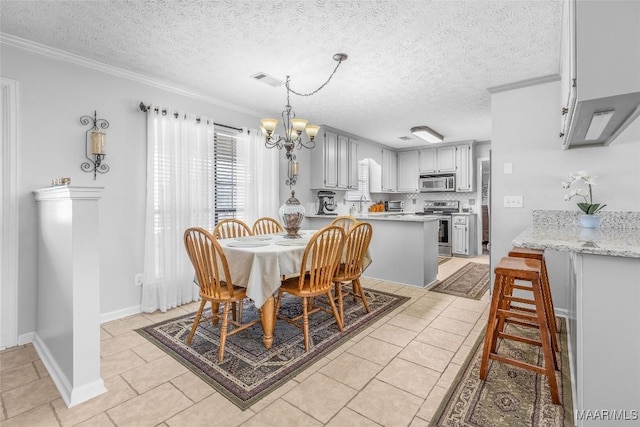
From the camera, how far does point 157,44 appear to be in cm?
244

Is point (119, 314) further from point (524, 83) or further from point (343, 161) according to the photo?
point (524, 83)

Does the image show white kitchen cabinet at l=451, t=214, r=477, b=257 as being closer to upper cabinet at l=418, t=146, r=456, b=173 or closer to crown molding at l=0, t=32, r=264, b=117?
upper cabinet at l=418, t=146, r=456, b=173

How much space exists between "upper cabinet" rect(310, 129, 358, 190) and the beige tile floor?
2847mm

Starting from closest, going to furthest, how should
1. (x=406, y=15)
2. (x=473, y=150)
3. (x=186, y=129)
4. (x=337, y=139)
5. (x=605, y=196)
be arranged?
(x=406, y=15), (x=605, y=196), (x=186, y=129), (x=337, y=139), (x=473, y=150)

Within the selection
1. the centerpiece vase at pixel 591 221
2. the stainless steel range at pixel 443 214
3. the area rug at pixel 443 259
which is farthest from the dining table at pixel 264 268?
the stainless steel range at pixel 443 214

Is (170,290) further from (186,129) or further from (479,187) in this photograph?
(479,187)

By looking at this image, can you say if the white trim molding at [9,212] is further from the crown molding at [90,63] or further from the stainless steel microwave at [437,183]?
the stainless steel microwave at [437,183]

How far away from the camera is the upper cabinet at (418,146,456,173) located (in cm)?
639

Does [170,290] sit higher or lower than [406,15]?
lower

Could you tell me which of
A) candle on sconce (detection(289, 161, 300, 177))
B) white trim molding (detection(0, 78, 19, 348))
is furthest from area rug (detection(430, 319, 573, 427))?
white trim molding (detection(0, 78, 19, 348))

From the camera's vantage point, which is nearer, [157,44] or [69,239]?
[69,239]

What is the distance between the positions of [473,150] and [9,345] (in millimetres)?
7168

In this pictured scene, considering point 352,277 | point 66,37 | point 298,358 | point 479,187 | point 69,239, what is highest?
point 66,37

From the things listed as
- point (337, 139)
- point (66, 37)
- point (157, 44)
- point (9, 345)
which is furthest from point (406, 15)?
point (9, 345)
